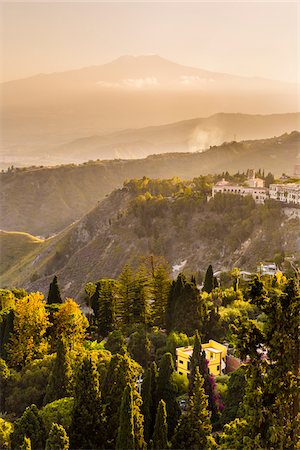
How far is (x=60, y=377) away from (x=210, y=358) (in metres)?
5.36

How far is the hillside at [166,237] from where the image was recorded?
2072 inches

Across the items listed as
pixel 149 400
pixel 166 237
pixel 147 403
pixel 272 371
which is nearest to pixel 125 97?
pixel 166 237

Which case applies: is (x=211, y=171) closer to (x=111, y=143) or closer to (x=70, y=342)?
(x=111, y=143)

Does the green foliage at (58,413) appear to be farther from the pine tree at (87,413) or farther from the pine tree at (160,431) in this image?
the pine tree at (160,431)

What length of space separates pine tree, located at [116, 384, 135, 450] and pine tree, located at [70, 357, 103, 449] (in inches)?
45.2

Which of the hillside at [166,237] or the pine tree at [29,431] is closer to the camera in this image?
the pine tree at [29,431]

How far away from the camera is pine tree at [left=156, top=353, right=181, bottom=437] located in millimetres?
11891

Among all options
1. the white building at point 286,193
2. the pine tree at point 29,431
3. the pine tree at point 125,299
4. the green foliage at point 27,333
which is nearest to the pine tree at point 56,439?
the pine tree at point 29,431

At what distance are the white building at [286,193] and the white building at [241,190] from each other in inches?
45.8

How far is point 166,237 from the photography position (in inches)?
2442

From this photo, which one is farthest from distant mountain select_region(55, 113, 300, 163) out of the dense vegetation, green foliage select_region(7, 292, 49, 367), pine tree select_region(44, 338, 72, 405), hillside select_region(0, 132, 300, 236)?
pine tree select_region(44, 338, 72, 405)

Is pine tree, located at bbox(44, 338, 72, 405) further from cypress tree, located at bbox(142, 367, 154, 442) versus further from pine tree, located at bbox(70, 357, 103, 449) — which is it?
pine tree, located at bbox(70, 357, 103, 449)

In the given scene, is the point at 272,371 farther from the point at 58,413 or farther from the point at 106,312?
the point at 106,312

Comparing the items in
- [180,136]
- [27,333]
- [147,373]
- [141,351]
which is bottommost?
[141,351]
